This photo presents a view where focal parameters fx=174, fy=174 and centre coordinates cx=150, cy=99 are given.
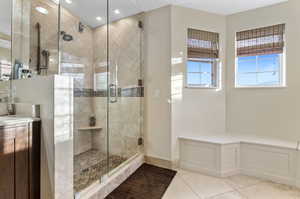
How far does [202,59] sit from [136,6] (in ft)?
4.67

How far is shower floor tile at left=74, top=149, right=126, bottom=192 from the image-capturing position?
6.34 ft

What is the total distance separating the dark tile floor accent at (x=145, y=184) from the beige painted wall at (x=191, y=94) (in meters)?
0.36

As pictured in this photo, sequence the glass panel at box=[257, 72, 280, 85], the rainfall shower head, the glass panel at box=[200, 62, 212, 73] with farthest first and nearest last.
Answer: the glass panel at box=[200, 62, 212, 73] → the glass panel at box=[257, 72, 280, 85] → the rainfall shower head

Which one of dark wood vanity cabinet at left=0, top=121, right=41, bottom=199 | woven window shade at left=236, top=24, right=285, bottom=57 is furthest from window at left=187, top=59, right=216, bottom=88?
dark wood vanity cabinet at left=0, top=121, right=41, bottom=199

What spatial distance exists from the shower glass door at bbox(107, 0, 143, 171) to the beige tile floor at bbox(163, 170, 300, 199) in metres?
0.98

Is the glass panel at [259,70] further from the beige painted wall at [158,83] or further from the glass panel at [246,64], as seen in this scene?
the beige painted wall at [158,83]

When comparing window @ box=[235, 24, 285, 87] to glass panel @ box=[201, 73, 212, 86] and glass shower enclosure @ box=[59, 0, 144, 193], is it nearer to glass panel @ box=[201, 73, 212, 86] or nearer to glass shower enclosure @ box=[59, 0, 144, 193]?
glass panel @ box=[201, 73, 212, 86]

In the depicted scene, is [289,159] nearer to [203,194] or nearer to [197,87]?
[203,194]

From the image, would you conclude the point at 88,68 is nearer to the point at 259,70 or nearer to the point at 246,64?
the point at 246,64

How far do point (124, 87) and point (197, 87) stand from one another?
48.9 inches

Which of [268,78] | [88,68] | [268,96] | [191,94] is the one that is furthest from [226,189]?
[88,68]

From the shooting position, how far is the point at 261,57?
292 cm

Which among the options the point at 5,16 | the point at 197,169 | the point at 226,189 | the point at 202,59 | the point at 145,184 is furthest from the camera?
the point at 202,59

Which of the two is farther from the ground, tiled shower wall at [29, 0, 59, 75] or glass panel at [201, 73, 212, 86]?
tiled shower wall at [29, 0, 59, 75]
